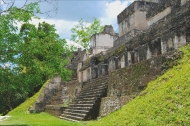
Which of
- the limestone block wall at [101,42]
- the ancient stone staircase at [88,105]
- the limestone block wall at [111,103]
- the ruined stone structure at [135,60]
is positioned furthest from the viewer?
the limestone block wall at [101,42]

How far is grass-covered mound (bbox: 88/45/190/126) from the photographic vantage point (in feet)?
15.8

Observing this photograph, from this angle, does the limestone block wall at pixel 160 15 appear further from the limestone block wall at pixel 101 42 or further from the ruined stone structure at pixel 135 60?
the limestone block wall at pixel 101 42

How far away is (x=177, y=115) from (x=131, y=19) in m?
13.2

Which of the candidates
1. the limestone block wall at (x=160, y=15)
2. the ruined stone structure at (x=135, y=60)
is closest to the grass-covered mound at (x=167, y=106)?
the ruined stone structure at (x=135, y=60)

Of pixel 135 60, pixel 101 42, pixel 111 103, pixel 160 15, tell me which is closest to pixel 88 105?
pixel 111 103

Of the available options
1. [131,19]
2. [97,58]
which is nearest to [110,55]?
[97,58]

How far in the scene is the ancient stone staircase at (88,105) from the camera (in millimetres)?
10687

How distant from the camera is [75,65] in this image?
2069 centimetres

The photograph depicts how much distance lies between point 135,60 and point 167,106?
5.83 meters

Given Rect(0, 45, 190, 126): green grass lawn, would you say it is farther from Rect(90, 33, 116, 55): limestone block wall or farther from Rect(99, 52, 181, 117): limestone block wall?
Rect(90, 33, 116, 55): limestone block wall

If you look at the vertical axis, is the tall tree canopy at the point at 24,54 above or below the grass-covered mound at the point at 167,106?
above

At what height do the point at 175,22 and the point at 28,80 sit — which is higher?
the point at 175,22

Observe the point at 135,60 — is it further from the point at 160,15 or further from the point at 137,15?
the point at 137,15

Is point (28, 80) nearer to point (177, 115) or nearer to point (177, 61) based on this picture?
point (177, 61)
